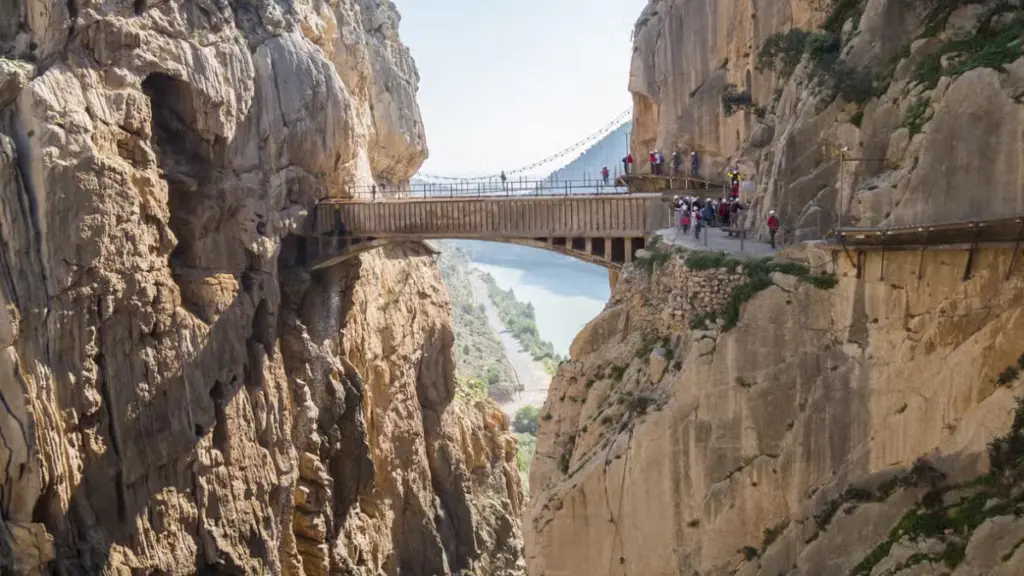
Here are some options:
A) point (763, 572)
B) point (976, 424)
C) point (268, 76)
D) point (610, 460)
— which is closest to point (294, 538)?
point (268, 76)

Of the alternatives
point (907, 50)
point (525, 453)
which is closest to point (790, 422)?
point (907, 50)

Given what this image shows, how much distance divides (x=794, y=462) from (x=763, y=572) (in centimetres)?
186

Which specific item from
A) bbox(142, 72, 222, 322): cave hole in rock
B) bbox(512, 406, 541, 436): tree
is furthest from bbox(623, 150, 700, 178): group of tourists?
bbox(512, 406, 541, 436): tree

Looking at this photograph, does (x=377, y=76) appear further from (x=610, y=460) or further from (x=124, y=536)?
(x=610, y=460)

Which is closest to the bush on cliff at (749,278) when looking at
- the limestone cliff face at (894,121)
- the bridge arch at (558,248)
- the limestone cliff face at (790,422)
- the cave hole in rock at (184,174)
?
the limestone cliff face at (790,422)

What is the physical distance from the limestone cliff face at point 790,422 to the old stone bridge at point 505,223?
9.71 m

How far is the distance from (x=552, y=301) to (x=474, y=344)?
70.3 metres

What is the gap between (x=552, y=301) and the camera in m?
171

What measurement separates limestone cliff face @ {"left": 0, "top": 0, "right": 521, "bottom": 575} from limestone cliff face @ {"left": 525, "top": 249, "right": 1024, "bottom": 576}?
13283 millimetres

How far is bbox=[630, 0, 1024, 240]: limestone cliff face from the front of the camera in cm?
1496

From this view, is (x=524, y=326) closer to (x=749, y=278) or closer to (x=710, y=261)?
(x=710, y=261)

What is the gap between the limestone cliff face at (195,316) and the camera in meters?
25.5

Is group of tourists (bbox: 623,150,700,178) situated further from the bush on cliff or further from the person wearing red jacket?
the bush on cliff

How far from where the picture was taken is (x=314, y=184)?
115 feet
